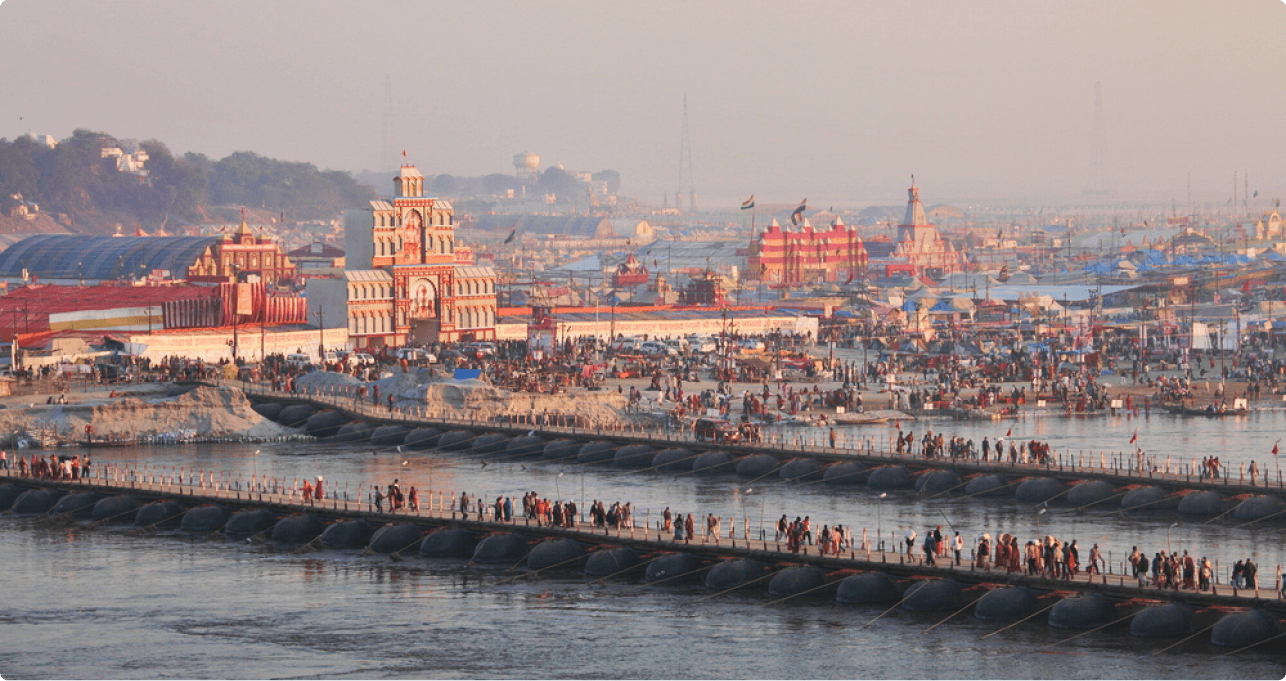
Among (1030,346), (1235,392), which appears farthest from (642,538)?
(1030,346)

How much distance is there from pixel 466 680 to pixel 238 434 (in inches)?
1641

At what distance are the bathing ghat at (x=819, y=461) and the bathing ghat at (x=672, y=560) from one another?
13669mm

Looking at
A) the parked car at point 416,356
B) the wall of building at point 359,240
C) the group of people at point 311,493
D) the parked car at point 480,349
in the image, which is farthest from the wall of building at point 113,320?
the group of people at point 311,493

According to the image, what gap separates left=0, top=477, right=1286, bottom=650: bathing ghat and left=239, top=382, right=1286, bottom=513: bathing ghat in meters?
13.7

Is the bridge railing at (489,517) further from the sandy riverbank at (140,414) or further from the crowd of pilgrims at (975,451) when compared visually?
the crowd of pilgrims at (975,451)

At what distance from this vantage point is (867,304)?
14950cm

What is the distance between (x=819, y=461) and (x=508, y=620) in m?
25.2

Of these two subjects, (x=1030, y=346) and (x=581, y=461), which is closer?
(x=581, y=461)

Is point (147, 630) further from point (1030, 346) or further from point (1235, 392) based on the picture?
point (1030, 346)

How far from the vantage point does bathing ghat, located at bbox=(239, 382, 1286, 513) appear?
59.9m

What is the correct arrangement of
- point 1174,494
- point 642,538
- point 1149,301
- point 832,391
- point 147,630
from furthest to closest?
point 1149,301 < point 832,391 < point 1174,494 < point 642,538 < point 147,630

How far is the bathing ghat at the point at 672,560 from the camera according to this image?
4194 centimetres

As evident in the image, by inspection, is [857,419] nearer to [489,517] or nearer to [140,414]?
[140,414]

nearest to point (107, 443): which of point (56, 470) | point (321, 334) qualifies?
point (56, 470)
